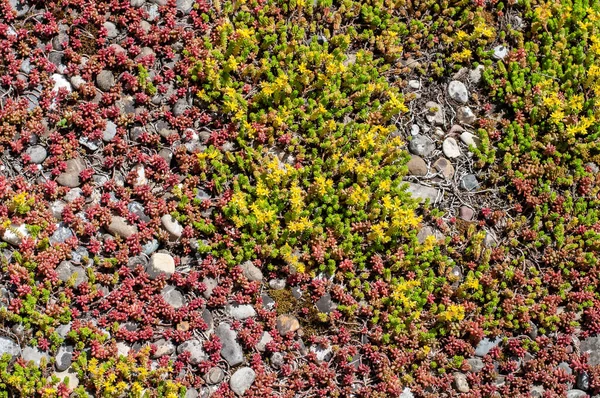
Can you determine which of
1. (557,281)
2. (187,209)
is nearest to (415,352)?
(557,281)

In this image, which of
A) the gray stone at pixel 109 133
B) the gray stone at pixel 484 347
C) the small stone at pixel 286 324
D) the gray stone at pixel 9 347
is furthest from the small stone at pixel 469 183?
the gray stone at pixel 9 347

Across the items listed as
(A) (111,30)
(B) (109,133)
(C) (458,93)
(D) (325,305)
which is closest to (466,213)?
(C) (458,93)

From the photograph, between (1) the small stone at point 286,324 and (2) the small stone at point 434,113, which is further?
(2) the small stone at point 434,113

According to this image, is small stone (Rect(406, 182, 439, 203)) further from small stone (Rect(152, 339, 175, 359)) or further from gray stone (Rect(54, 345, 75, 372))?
gray stone (Rect(54, 345, 75, 372))

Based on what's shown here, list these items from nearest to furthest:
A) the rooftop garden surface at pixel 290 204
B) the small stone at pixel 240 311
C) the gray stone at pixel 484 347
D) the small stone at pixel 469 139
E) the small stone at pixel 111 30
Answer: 1. the rooftop garden surface at pixel 290 204
2. the small stone at pixel 240 311
3. the gray stone at pixel 484 347
4. the small stone at pixel 111 30
5. the small stone at pixel 469 139

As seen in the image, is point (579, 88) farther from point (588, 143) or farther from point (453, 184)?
point (453, 184)

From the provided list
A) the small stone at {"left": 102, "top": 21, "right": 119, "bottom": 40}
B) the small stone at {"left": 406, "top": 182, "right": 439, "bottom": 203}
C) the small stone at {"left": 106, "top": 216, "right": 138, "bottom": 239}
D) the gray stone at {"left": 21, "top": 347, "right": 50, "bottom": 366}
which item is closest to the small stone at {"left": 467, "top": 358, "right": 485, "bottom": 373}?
the small stone at {"left": 406, "top": 182, "right": 439, "bottom": 203}

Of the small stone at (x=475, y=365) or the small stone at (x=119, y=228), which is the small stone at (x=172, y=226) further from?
the small stone at (x=475, y=365)
